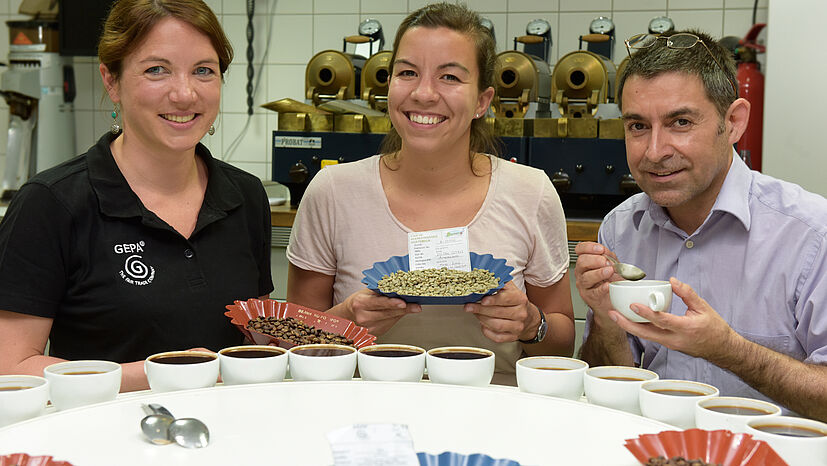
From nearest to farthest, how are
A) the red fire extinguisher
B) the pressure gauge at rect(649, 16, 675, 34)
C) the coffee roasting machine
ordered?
the coffee roasting machine
the red fire extinguisher
the pressure gauge at rect(649, 16, 675, 34)

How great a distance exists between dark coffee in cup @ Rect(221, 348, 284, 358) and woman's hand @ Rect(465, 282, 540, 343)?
17.4 inches

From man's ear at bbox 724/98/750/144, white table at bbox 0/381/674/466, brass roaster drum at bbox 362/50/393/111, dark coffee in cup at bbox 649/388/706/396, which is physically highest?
brass roaster drum at bbox 362/50/393/111

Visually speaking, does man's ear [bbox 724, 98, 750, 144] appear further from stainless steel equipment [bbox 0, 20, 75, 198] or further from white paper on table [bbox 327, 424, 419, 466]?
stainless steel equipment [bbox 0, 20, 75, 198]

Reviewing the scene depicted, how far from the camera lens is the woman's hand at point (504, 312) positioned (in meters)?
1.59

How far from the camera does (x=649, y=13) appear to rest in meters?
3.81

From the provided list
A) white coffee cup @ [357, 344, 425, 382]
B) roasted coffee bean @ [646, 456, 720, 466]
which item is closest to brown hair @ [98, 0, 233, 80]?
white coffee cup @ [357, 344, 425, 382]

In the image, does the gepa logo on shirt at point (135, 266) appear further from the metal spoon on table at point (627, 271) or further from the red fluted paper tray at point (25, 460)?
the metal spoon on table at point (627, 271)

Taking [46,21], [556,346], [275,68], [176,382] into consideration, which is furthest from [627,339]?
[46,21]

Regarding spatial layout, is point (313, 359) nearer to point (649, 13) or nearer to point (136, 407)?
point (136, 407)

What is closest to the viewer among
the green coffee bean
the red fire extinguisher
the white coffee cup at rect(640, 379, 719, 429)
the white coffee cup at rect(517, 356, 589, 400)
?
the white coffee cup at rect(640, 379, 719, 429)

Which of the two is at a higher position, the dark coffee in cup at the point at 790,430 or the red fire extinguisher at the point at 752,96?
the red fire extinguisher at the point at 752,96

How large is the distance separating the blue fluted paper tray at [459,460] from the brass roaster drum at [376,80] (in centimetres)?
242

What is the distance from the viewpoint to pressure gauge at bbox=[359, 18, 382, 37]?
3822mm

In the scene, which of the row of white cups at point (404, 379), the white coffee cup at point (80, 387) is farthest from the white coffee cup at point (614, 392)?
the white coffee cup at point (80, 387)
